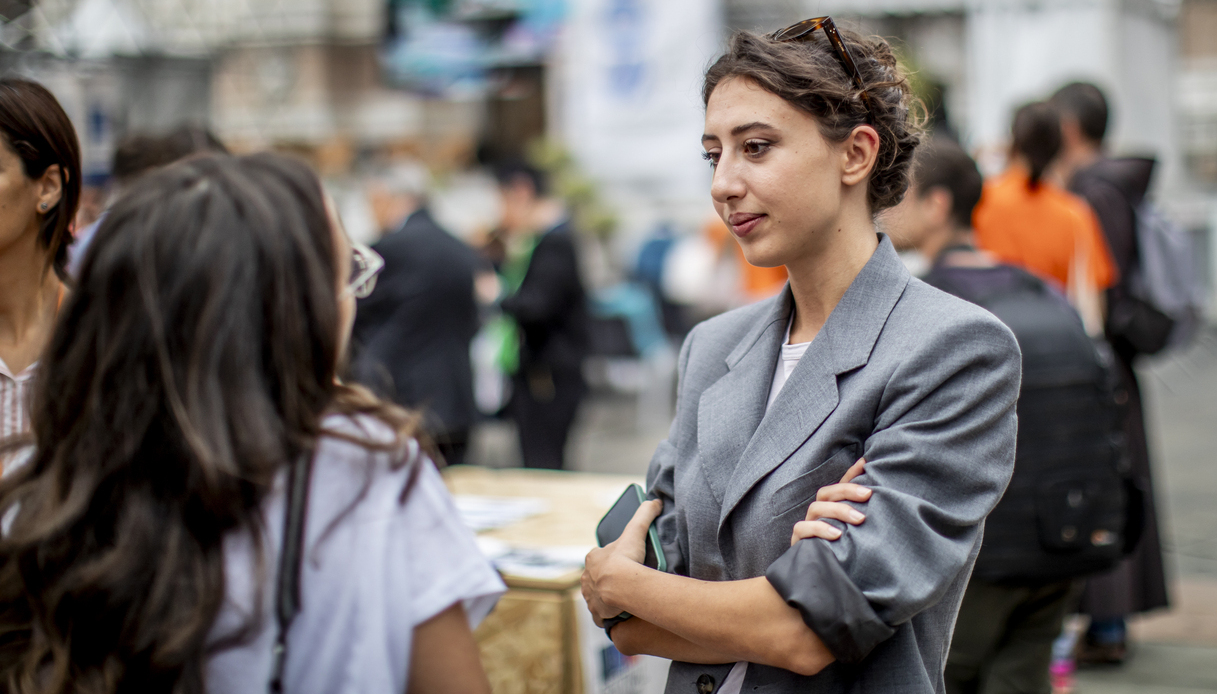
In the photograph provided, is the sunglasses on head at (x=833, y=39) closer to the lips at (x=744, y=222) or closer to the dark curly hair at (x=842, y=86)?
the dark curly hair at (x=842, y=86)

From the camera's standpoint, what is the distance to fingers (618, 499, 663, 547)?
188 cm

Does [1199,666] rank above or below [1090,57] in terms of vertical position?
below

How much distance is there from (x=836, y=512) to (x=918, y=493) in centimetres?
12

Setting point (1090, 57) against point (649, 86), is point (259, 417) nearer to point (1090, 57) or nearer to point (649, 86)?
point (1090, 57)

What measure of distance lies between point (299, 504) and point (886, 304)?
37.8 inches

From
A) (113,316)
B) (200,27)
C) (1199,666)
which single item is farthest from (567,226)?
(200,27)

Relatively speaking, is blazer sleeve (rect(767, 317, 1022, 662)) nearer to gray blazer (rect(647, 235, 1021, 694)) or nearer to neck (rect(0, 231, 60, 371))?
gray blazer (rect(647, 235, 1021, 694))

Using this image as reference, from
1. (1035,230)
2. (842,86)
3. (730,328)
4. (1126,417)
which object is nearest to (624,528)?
(730,328)

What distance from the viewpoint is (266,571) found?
1.30m

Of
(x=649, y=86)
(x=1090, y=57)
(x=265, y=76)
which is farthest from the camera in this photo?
(x=265, y=76)

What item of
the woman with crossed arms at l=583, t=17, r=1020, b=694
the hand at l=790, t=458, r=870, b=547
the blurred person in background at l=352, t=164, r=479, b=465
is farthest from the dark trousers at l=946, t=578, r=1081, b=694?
the blurred person in background at l=352, t=164, r=479, b=465

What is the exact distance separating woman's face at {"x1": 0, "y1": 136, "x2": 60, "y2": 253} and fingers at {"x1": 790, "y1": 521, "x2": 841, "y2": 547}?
1.76m

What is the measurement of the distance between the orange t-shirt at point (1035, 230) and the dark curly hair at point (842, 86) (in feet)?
7.98

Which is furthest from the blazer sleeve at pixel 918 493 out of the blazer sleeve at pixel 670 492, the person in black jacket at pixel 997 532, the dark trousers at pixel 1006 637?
the dark trousers at pixel 1006 637
